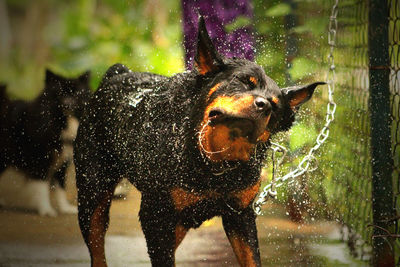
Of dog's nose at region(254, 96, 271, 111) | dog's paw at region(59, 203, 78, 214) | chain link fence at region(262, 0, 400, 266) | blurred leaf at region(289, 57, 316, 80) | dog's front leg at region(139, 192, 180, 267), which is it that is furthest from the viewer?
dog's paw at region(59, 203, 78, 214)

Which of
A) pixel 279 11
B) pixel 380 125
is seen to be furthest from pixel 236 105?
pixel 279 11

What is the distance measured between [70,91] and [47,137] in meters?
0.39

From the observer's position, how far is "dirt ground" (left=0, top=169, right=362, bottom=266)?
3.72 meters

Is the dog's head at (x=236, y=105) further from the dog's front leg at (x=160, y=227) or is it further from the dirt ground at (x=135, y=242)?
the dirt ground at (x=135, y=242)

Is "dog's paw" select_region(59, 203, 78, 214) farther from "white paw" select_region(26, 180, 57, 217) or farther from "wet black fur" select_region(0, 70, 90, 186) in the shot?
"wet black fur" select_region(0, 70, 90, 186)

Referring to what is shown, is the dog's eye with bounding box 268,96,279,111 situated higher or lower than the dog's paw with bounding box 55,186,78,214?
higher

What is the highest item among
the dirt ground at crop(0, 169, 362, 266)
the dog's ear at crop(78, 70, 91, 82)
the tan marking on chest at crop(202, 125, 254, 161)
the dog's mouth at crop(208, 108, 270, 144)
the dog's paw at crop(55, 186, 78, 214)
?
the dog's ear at crop(78, 70, 91, 82)

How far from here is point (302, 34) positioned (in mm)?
4219

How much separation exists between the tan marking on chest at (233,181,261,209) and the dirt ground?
3.88 feet

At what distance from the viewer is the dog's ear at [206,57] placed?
2.26 m

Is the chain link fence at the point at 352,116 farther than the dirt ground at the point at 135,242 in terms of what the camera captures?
No

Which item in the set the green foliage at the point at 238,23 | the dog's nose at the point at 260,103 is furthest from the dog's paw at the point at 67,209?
the dog's nose at the point at 260,103

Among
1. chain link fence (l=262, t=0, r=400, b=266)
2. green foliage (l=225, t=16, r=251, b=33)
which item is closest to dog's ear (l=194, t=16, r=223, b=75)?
chain link fence (l=262, t=0, r=400, b=266)

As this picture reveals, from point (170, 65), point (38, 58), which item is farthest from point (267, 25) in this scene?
point (38, 58)
